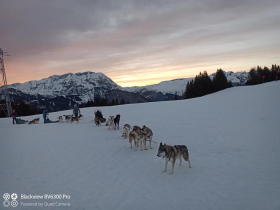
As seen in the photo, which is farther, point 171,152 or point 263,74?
point 263,74

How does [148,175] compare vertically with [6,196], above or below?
below

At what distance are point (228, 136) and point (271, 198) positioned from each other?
26.7 ft

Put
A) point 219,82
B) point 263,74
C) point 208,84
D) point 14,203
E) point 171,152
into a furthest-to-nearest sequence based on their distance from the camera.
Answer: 1. point 263,74
2. point 208,84
3. point 219,82
4. point 171,152
5. point 14,203

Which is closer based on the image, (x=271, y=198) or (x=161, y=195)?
(x=271, y=198)

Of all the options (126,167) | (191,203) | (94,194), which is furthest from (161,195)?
(126,167)

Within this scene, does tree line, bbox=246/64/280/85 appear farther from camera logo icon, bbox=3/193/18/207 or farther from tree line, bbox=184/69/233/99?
camera logo icon, bbox=3/193/18/207

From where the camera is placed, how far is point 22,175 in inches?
303

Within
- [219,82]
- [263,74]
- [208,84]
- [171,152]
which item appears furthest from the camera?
[263,74]

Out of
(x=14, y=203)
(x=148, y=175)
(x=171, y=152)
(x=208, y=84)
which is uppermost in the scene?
(x=208, y=84)

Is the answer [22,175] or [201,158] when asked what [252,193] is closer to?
[201,158]

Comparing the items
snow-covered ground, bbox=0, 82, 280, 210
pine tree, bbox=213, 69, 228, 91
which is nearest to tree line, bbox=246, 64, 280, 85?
pine tree, bbox=213, 69, 228, 91

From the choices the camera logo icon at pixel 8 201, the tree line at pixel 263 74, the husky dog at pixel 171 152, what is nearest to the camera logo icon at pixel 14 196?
the camera logo icon at pixel 8 201

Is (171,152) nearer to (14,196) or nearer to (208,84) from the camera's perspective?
(14,196)

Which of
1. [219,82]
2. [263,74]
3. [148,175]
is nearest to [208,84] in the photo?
[219,82]
